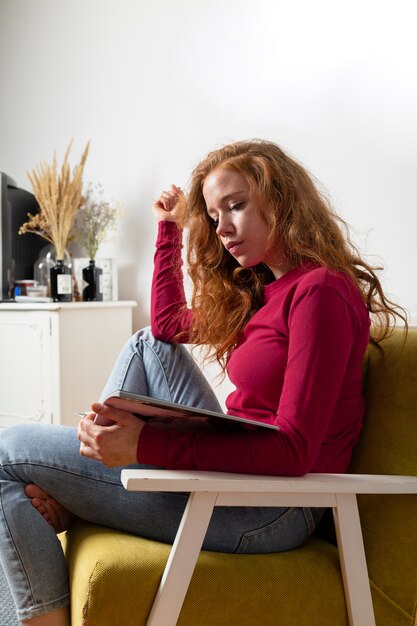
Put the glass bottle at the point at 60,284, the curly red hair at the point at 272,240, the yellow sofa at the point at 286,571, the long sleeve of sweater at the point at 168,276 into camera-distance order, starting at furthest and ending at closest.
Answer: the glass bottle at the point at 60,284, the long sleeve of sweater at the point at 168,276, the curly red hair at the point at 272,240, the yellow sofa at the point at 286,571

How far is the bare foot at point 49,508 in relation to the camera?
4.75 feet

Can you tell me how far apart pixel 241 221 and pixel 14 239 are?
272cm

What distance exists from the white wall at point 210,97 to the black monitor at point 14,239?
401 millimetres

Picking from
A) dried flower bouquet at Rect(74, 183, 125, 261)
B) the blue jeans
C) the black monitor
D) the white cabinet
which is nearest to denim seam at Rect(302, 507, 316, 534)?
the blue jeans

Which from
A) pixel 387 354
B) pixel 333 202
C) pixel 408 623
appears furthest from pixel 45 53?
pixel 408 623

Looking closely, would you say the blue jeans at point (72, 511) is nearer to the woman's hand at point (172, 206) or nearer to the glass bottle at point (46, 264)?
the woman's hand at point (172, 206)

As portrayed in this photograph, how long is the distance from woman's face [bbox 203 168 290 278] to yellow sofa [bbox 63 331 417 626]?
37 cm

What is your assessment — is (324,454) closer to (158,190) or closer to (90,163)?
(158,190)

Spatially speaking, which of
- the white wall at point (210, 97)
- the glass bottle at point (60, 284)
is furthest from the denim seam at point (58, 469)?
the glass bottle at point (60, 284)

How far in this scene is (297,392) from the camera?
127 centimetres

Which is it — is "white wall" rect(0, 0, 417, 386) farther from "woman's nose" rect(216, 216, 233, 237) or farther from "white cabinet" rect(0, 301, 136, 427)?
"woman's nose" rect(216, 216, 233, 237)

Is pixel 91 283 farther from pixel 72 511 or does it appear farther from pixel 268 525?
pixel 268 525

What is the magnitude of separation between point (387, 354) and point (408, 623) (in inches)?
20.2

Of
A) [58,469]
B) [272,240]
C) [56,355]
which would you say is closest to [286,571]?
[58,469]
